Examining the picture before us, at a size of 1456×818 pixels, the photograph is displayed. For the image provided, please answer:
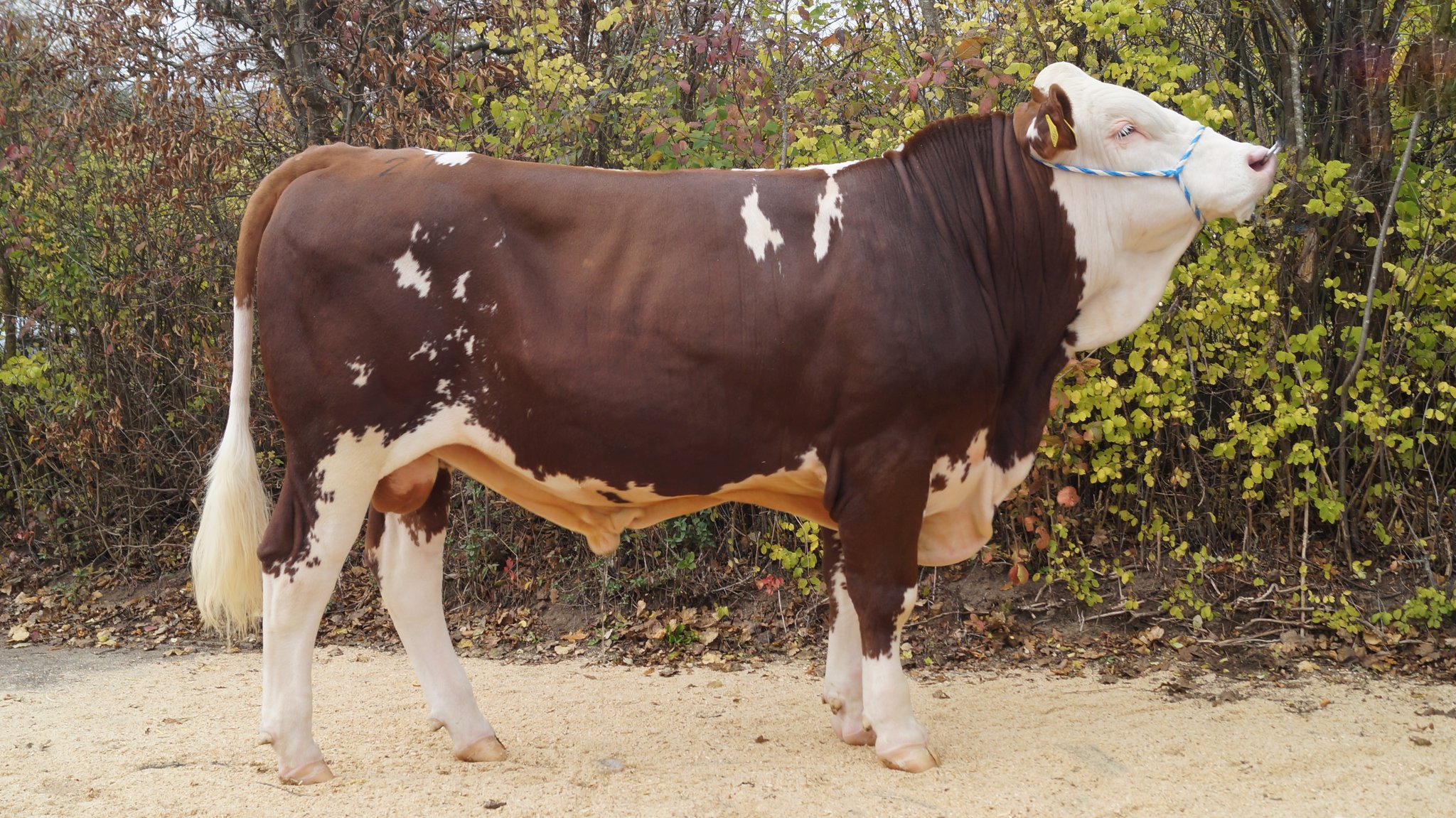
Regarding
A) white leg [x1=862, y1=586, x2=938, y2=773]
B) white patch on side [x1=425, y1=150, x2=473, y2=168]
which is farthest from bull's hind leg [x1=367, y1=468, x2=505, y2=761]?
white leg [x1=862, y1=586, x2=938, y2=773]

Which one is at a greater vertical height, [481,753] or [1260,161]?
[1260,161]

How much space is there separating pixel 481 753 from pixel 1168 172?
9.48ft

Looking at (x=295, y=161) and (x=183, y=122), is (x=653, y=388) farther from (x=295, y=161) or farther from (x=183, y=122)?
(x=183, y=122)

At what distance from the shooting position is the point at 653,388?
3.43 metres

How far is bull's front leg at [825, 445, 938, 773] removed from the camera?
344 centimetres

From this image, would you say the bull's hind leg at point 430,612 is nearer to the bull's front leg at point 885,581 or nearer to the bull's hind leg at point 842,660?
the bull's hind leg at point 842,660

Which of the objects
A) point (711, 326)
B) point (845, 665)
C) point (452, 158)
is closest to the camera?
point (711, 326)

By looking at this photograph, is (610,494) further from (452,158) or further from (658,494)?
(452,158)

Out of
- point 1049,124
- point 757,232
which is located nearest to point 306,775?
point 757,232

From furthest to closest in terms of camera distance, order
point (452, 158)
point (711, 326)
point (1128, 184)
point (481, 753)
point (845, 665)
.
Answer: point (845, 665) → point (481, 753) → point (452, 158) → point (1128, 184) → point (711, 326)

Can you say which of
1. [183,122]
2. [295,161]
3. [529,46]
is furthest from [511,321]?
[183,122]

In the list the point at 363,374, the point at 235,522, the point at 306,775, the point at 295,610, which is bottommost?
the point at 306,775

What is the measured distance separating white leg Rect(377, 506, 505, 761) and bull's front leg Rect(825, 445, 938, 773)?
131 centimetres

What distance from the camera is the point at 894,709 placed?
357 cm
